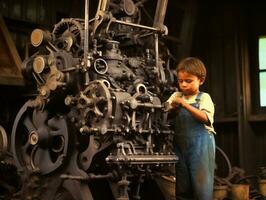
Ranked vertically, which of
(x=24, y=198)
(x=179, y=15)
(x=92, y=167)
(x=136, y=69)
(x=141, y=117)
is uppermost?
(x=179, y=15)

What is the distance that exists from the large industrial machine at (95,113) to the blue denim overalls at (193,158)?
0.25ft

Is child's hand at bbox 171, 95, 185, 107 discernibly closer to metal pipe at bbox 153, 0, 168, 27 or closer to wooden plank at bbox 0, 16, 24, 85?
metal pipe at bbox 153, 0, 168, 27

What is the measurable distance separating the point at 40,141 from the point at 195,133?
2.66ft

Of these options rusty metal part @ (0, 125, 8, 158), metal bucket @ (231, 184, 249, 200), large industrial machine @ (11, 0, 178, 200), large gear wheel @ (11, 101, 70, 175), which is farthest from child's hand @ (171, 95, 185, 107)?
metal bucket @ (231, 184, 249, 200)

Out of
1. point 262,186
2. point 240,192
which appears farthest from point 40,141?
point 262,186

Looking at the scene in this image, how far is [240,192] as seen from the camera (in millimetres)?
3379

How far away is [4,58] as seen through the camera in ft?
11.8

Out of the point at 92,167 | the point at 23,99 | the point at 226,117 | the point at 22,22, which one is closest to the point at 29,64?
the point at 92,167

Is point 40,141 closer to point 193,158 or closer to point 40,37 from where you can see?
point 40,37

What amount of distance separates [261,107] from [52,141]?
8.47ft

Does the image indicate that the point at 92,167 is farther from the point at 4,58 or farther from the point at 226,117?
the point at 226,117

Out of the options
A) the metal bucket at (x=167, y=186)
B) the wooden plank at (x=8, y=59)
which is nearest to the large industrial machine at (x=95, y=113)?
the metal bucket at (x=167, y=186)

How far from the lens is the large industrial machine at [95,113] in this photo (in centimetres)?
227

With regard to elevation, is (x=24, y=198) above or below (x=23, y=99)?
below
